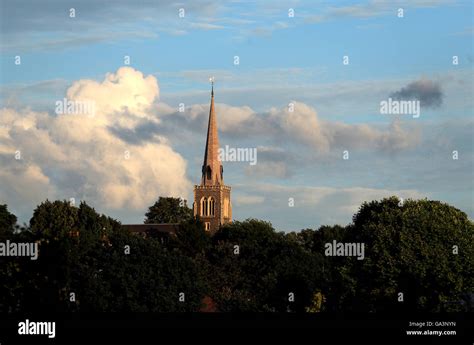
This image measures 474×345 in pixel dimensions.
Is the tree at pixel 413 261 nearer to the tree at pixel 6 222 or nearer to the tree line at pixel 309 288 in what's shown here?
the tree line at pixel 309 288

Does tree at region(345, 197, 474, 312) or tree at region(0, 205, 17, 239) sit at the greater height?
tree at region(0, 205, 17, 239)

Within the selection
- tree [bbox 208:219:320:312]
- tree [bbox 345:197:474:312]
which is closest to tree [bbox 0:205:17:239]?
tree [bbox 208:219:320:312]

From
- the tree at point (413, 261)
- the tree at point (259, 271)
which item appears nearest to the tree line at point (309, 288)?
the tree at point (413, 261)

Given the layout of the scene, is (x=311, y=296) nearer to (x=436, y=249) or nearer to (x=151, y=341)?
(x=436, y=249)

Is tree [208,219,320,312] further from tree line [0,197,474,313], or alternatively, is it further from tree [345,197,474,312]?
tree [345,197,474,312]

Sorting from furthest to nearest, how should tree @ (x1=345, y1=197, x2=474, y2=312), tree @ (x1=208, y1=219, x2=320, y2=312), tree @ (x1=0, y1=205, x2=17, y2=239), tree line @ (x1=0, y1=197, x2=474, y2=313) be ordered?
tree @ (x1=208, y1=219, x2=320, y2=312), tree @ (x1=0, y1=205, x2=17, y2=239), tree @ (x1=345, y1=197, x2=474, y2=312), tree line @ (x1=0, y1=197, x2=474, y2=313)

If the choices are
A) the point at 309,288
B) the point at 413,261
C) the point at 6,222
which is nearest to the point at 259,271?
the point at 309,288

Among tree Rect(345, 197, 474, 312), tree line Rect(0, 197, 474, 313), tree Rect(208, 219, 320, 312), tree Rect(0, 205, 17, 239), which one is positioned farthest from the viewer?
tree Rect(208, 219, 320, 312)

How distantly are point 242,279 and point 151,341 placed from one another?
104 meters

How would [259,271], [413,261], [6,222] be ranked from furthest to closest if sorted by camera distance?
[259,271] → [6,222] → [413,261]

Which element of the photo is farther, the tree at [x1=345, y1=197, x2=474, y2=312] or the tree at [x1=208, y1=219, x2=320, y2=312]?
the tree at [x1=208, y1=219, x2=320, y2=312]

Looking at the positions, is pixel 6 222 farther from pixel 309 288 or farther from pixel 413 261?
pixel 413 261

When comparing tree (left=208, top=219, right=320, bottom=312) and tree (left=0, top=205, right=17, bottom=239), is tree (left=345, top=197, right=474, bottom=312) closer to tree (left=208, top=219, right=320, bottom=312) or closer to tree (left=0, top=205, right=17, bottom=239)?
tree (left=208, top=219, right=320, bottom=312)

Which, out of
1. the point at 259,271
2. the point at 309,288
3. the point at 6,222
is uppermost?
the point at 6,222
